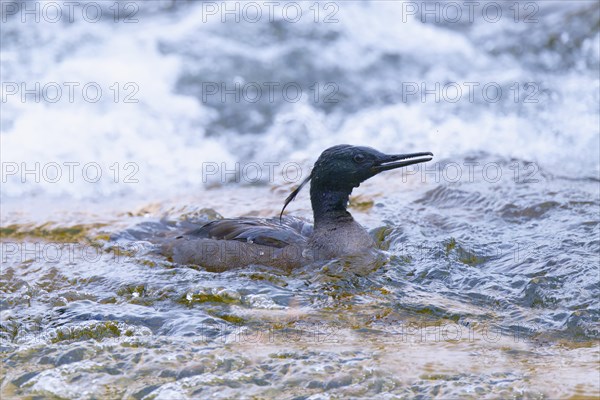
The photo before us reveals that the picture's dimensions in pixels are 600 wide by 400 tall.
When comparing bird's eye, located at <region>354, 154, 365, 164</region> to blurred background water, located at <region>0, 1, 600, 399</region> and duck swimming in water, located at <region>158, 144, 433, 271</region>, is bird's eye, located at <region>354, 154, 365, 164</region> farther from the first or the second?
blurred background water, located at <region>0, 1, 600, 399</region>

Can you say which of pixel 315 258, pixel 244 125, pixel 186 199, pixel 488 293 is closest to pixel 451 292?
pixel 488 293

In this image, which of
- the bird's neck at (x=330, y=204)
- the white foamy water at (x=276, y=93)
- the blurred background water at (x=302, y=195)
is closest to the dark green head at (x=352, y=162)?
the bird's neck at (x=330, y=204)

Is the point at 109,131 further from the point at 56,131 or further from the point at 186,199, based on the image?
the point at 186,199

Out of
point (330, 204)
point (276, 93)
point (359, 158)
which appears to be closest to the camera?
point (359, 158)

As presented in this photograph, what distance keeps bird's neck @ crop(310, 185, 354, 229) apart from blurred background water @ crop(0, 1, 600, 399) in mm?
443

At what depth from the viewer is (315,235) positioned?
6.75m

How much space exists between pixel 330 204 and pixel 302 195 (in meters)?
1.79

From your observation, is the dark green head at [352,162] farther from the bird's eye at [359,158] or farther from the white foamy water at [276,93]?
the white foamy water at [276,93]

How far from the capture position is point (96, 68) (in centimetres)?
1130

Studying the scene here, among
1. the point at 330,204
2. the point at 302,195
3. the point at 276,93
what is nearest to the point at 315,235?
the point at 330,204

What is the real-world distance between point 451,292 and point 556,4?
24.6 feet

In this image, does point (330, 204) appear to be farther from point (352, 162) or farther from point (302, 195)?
point (302, 195)

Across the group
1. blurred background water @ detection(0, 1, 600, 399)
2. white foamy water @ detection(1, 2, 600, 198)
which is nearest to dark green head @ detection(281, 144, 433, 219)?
blurred background water @ detection(0, 1, 600, 399)

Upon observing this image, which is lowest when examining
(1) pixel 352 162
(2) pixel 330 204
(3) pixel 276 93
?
(2) pixel 330 204
